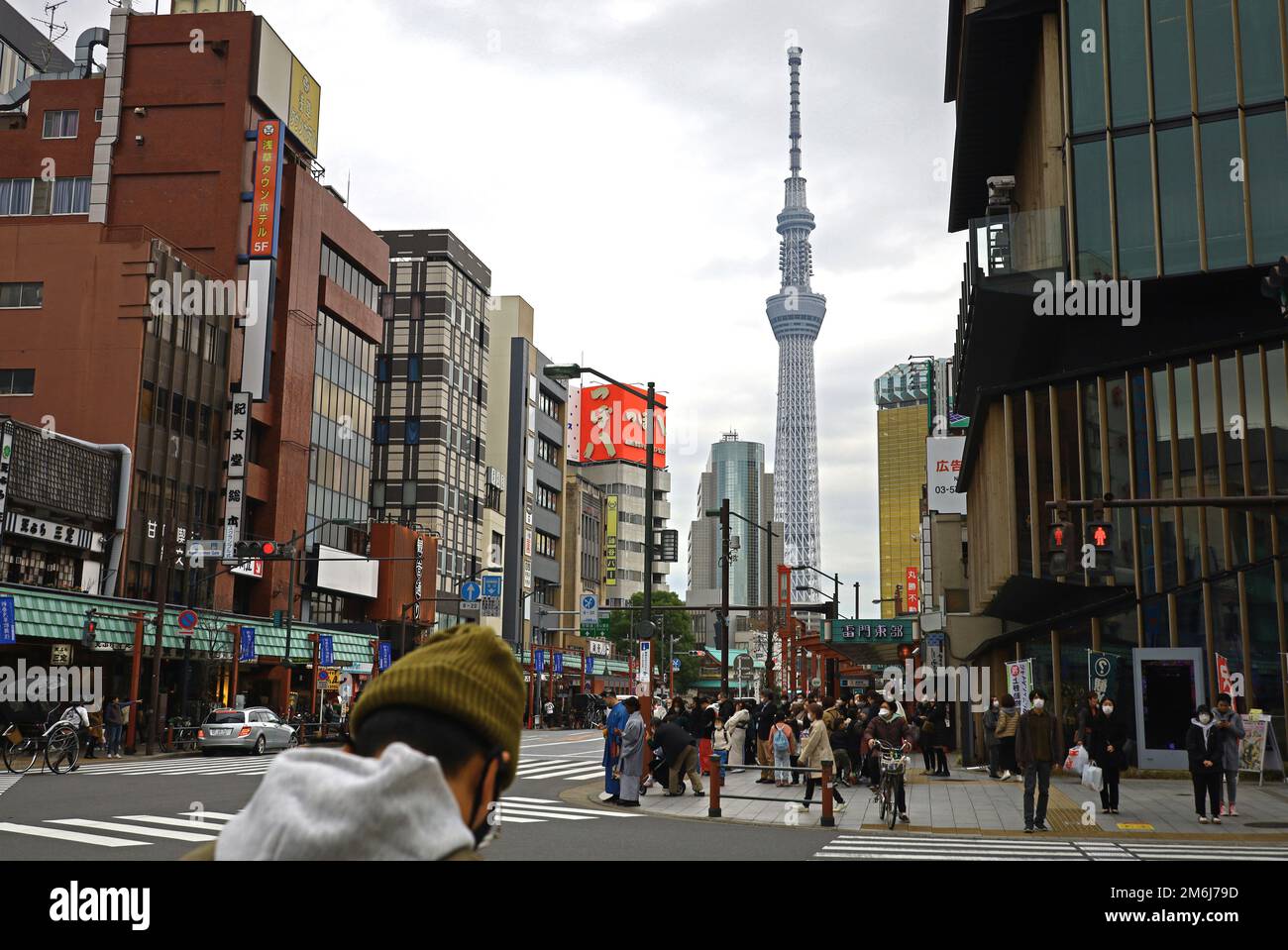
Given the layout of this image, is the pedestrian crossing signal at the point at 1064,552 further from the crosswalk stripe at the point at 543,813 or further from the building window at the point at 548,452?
the building window at the point at 548,452

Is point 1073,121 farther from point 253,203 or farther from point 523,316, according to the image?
point 523,316

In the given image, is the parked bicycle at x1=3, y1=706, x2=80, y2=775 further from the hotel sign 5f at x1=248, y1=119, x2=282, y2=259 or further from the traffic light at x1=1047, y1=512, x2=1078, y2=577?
the hotel sign 5f at x1=248, y1=119, x2=282, y2=259

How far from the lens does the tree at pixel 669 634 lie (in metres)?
112

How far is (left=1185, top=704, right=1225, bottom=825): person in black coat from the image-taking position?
19672 millimetres

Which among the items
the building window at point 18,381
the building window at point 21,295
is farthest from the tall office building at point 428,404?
the building window at point 21,295

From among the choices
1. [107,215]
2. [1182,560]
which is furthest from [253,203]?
[1182,560]

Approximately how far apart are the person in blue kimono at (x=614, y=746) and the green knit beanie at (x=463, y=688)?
70.8 feet

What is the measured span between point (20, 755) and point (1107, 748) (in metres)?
28.8

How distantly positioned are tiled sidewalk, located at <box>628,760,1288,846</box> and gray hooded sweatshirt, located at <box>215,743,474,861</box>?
60.4 ft

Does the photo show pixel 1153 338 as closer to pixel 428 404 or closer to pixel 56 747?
pixel 56 747

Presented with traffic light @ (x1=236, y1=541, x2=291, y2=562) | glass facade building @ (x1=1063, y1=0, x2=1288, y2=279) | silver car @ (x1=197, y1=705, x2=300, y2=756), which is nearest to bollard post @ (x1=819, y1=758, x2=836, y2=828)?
glass facade building @ (x1=1063, y1=0, x2=1288, y2=279)

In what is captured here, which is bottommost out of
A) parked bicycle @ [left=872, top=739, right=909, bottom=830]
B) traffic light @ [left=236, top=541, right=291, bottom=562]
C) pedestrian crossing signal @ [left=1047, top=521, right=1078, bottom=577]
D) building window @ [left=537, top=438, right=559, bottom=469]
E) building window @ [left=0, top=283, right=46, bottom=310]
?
parked bicycle @ [left=872, top=739, right=909, bottom=830]

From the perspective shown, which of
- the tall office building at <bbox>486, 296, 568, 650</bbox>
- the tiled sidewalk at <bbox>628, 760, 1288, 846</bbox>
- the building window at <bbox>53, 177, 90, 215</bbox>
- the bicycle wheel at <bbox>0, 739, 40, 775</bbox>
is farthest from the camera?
the tall office building at <bbox>486, 296, 568, 650</bbox>

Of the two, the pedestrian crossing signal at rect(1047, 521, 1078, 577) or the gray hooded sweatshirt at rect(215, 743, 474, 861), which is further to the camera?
the pedestrian crossing signal at rect(1047, 521, 1078, 577)
